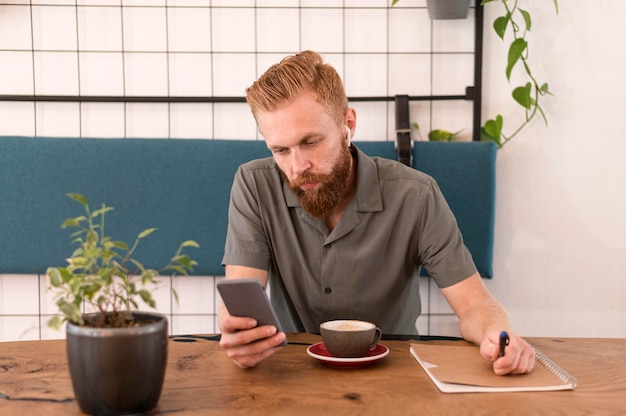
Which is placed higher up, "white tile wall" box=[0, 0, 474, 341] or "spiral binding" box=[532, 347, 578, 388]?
"white tile wall" box=[0, 0, 474, 341]

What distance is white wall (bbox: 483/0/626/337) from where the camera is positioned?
2.31m

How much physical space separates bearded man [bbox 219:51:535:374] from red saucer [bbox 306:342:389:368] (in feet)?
1.34

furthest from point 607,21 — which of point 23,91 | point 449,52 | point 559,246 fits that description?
point 23,91

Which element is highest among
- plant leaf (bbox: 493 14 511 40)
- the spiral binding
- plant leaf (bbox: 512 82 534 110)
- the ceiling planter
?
the ceiling planter

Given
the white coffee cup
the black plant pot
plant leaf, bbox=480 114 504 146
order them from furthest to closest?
1. plant leaf, bbox=480 114 504 146
2. the white coffee cup
3. the black plant pot

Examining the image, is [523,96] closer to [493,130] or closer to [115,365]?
[493,130]

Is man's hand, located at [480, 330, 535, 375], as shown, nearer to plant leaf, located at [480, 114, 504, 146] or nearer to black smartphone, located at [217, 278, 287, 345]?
black smartphone, located at [217, 278, 287, 345]

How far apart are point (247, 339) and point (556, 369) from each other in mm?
535

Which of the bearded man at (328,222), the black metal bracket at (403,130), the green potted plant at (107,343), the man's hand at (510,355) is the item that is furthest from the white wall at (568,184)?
the green potted plant at (107,343)

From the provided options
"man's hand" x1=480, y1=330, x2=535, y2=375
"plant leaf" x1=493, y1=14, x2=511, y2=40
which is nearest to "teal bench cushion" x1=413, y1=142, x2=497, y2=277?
"plant leaf" x1=493, y1=14, x2=511, y2=40

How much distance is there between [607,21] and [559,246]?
781mm

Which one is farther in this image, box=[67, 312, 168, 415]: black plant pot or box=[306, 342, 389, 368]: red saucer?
box=[306, 342, 389, 368]: red saucer

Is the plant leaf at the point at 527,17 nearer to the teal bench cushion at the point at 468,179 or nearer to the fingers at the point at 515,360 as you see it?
the teal bench cushion at the point at 468,179

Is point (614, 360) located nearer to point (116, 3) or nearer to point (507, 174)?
point (507, 174)
